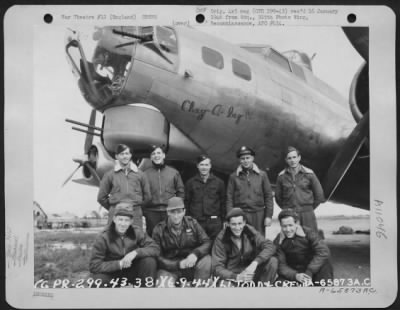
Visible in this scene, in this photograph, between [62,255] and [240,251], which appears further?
[62,255]

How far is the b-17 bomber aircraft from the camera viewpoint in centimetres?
421

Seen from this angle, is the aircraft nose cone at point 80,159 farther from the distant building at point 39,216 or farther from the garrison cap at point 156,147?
the garrison cap at point 156,147

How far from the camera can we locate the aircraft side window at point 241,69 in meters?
4.49

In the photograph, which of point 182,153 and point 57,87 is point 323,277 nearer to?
point 182,153

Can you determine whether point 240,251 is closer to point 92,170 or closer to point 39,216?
point 92,170

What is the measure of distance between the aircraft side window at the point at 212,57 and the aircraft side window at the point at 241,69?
5.4 inches

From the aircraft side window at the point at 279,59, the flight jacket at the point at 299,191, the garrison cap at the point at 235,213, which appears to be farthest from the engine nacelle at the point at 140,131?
the aircraft side window at the point at 279,59

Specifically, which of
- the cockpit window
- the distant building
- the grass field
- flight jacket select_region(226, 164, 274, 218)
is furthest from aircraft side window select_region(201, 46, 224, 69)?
the distant building

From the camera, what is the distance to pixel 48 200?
4398 mm

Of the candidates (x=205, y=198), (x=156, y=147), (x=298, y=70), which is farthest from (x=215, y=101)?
(x=298, y=70)

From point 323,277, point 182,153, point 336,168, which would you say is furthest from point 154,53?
point 323,277

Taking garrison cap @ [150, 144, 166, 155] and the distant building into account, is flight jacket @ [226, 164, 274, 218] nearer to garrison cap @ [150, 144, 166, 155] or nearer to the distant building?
garrison cap @ [150, 144, 166, 155]

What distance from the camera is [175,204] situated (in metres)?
4.21

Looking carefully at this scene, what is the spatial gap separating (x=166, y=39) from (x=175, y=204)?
1.45m
